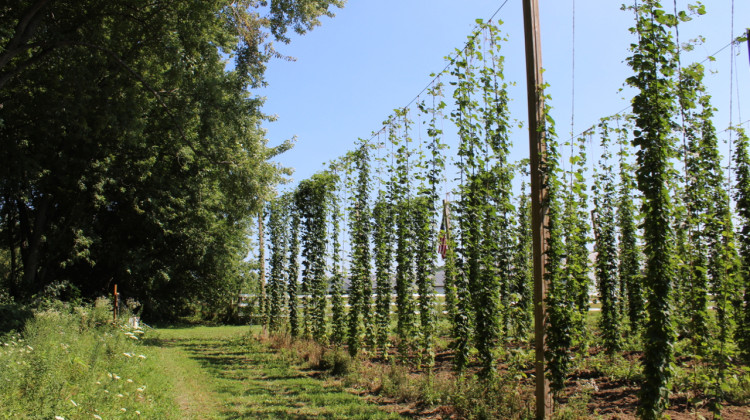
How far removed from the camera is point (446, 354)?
11797 mm

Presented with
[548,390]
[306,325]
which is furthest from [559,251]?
[306,325]

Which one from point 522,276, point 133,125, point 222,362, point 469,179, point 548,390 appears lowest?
point 222,362

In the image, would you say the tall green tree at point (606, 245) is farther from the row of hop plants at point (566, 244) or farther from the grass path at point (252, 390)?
the grass path at point (252, 390)

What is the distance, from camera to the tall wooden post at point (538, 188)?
5.48 m

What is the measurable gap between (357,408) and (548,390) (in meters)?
3.11

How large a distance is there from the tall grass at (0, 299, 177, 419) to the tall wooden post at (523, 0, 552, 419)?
4.95 meters

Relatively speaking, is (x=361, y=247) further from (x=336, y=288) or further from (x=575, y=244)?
(x=575, y=244)

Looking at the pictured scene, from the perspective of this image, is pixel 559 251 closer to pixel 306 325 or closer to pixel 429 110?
pixel 429 110

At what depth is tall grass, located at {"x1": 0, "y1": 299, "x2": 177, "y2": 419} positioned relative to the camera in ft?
15.5

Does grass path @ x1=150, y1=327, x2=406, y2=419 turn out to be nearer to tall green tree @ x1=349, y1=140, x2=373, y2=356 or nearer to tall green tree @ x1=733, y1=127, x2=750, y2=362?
tall green tree @ x1=349, y1=140, x2=373, y2=356

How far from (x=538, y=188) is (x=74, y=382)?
20.8ft

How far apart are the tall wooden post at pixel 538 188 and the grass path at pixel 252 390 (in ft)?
7.83

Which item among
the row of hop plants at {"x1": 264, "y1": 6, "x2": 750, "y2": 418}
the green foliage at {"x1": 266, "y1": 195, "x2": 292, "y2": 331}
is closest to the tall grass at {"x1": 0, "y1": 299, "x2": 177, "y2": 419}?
the row of hop plants at {"x1": 264, "y1": 6, "x2": 750, "y2": 418}

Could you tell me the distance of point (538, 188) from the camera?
5.63 m
